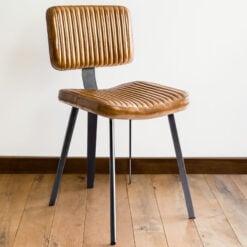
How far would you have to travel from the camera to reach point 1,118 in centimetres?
250

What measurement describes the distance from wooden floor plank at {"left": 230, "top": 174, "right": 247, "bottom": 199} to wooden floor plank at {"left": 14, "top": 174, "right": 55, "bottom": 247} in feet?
2.72

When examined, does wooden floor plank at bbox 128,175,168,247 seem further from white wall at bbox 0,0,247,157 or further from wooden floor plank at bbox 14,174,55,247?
wooden floor plank at bbox 14,174,55,247

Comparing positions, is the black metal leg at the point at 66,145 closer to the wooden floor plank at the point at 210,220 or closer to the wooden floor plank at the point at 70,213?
the wooden floor plank at the point at 70,213

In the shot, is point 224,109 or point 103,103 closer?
point 103,103

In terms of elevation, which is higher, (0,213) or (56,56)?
(56,56)

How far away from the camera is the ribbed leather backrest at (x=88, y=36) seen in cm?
209

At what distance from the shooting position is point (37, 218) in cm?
210

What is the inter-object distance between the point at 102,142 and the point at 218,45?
68 centimetres

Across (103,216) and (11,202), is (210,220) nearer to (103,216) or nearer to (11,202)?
(103,216)

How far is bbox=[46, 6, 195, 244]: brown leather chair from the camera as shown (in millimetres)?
1895

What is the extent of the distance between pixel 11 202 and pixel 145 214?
0.55 m

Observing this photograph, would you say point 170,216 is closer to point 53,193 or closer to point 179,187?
point 179,187

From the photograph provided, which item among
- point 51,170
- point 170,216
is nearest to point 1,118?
point 51,170

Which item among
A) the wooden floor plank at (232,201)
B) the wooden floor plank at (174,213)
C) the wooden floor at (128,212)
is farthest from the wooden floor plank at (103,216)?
the wooden floor plank at (232,201)
